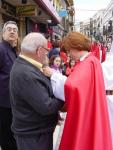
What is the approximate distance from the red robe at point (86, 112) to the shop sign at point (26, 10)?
10.2 meters

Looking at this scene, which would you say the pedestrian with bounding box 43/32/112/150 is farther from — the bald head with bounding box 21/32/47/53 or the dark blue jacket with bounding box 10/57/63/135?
the bald head with bounding box 21/32/47/53

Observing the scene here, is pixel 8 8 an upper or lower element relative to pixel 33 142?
upper

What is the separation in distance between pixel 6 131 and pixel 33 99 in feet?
4.97

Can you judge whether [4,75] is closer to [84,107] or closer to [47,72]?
[47,72]

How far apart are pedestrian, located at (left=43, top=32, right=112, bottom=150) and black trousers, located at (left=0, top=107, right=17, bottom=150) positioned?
128cm

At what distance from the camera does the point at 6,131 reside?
4.46 m

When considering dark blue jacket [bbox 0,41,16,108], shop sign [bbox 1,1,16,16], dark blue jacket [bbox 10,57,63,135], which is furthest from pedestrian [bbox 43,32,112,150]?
shop sign [bbox 1,1,16,16]

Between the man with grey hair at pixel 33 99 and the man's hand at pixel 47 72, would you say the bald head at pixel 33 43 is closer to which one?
the man with grey hair at pixel 33 99

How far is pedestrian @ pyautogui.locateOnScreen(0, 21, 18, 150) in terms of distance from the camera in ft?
14.1

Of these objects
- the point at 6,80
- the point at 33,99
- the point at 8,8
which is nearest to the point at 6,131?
the point at 6,80

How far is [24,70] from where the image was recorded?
311cm

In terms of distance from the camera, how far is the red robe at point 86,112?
10.2 ft

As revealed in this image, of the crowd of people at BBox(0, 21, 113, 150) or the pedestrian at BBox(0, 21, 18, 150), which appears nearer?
the crowd of people at BBox(0, 21, 113, 150)

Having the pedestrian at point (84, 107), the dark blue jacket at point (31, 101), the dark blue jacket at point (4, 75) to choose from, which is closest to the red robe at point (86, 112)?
the pedestrian at point (84, 107)
